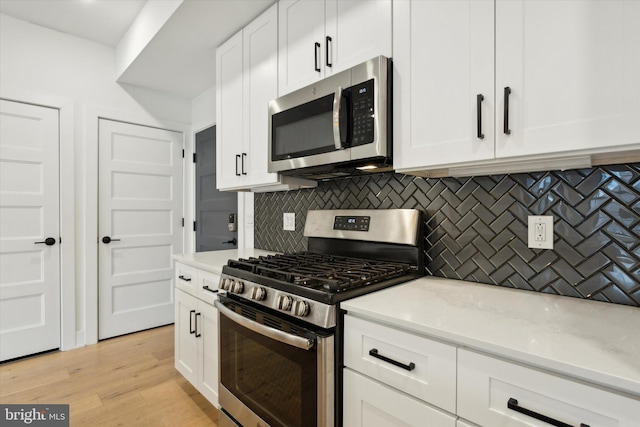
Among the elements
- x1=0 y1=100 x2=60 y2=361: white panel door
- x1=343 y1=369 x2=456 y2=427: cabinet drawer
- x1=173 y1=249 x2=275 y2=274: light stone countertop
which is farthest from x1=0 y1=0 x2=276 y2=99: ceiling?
x1=343 y1=369 x2=456 y2=427: cabinet drawer

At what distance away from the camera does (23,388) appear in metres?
2.22

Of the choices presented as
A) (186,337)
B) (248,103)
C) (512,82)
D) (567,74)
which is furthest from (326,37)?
(186,337)

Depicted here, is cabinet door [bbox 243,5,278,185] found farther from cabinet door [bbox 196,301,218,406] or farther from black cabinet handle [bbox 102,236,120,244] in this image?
black cabinet handle [bbox 102,236,120,244]

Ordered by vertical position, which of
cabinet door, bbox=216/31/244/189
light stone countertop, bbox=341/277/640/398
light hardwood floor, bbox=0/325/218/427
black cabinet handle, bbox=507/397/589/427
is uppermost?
cabinet door, bbox=216/31/244/189

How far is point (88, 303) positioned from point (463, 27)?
3482 mm

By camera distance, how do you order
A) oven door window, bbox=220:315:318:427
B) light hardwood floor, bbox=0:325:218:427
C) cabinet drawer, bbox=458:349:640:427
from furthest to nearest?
light hardwood floor, bbox=0:325:218:427, oven door window, bbox=220:315:318:427, cabinet drawer, bbox=458:349:640:427

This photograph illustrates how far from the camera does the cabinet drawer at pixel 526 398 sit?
65 centimetres

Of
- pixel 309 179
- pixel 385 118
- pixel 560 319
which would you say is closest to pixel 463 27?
pixel 385 118

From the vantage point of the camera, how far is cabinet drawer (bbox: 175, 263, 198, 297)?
2.05 meters

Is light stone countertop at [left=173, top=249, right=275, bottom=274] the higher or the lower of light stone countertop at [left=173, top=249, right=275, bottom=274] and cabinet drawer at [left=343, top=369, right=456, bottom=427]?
the higher

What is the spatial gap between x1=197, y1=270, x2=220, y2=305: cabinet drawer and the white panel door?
5.64ft

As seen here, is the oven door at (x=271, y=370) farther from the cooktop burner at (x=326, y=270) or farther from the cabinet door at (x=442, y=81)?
the cabinet door at (x=442, y=81)

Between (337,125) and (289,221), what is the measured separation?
1029mm

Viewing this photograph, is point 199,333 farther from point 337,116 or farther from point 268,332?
point 337,116
